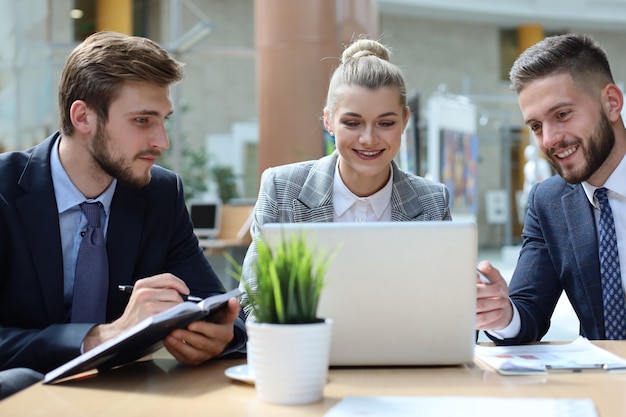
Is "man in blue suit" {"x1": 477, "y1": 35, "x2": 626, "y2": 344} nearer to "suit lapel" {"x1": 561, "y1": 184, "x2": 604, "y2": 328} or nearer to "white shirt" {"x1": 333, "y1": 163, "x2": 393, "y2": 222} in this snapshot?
"suit lapel" {"x1": 561, "y1": 184, "x2": 604, "y2": 328}

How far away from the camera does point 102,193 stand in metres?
2.17

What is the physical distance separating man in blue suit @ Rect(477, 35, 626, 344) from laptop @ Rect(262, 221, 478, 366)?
766 millimetres

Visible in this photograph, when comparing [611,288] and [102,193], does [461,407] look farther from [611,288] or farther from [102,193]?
[102,193]

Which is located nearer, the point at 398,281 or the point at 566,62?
the point at 398,281

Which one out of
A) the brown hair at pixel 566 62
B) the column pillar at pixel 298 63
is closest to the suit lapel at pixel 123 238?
the brown hair at pixel 566 62

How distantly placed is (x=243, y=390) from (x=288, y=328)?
234 millimetres

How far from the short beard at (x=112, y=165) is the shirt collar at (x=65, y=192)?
2.4 inches

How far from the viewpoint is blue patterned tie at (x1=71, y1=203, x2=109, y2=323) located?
2010mm

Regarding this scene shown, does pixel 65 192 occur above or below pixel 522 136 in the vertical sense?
below

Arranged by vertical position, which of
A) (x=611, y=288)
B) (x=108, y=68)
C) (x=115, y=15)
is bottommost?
(x=611, y=288)

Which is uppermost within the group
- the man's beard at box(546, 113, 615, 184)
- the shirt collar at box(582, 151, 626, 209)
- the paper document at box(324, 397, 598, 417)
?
the man's beard at box(546, 113, 615, 184)

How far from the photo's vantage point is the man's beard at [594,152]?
2221mm

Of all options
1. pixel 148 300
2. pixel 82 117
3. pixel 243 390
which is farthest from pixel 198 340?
pixel 82 117

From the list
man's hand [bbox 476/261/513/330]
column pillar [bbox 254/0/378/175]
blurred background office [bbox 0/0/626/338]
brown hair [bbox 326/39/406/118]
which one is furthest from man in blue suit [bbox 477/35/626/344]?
column pillar [bbox 254/0/378/175]
